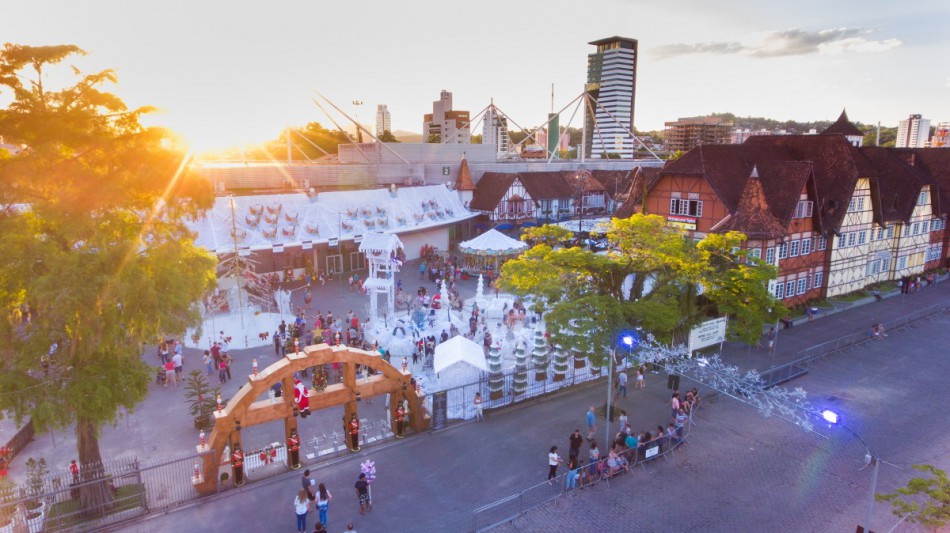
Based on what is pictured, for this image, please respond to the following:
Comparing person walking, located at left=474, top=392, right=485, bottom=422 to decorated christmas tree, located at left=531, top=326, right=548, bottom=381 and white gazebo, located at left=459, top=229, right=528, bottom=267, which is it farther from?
white gazebo, located at left=459, top=229, right=528, bottom=267

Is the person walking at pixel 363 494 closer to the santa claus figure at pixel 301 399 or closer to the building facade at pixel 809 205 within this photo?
the santa claus figure at pixel 301 399

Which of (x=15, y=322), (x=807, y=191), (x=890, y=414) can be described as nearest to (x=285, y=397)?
(x=15, y=322)

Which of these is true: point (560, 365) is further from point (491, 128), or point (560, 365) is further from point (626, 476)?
point (491, 128)

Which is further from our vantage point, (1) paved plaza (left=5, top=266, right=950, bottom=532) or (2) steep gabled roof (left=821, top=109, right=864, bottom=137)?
(2) steep gabled roof (left=821, top=109, right=864, bottom=137)

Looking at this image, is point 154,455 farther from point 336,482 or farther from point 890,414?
point 890,414

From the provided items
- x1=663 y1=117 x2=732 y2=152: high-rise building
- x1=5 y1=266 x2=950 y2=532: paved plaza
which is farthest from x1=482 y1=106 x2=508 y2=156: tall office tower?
x1=663 y1=117 x2=732 y2=152: high-rise building

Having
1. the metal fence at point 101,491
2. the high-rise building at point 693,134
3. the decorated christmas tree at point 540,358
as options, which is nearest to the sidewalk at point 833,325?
the decorated christmas tree at point 540,358

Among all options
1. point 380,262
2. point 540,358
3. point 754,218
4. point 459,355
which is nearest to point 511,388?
point 540,358
